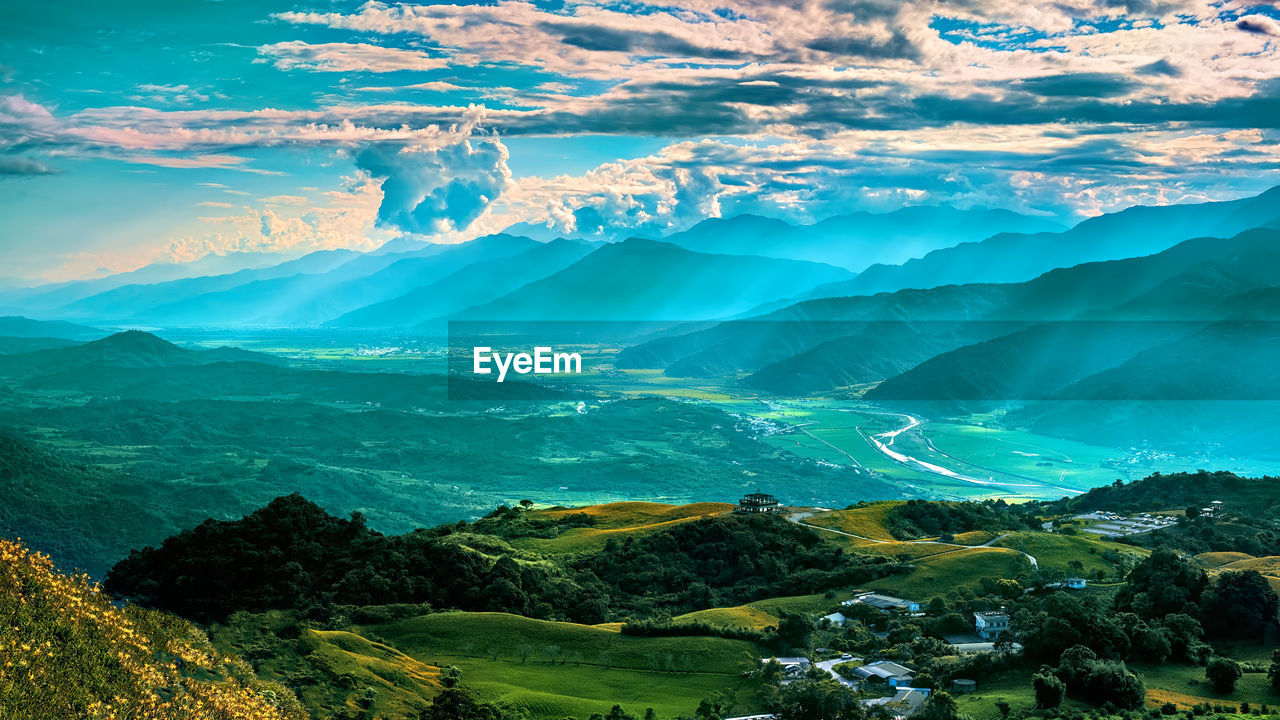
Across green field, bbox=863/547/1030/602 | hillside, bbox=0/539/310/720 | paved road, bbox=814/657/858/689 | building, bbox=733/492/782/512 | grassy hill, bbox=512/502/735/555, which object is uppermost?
hillside, bbox=0/539/310/720

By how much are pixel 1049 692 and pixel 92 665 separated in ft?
127

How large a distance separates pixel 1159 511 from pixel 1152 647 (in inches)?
2835

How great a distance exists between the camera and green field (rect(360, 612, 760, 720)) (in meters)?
46.6

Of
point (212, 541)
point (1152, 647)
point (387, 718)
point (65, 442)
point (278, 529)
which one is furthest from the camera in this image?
point (65, 442)

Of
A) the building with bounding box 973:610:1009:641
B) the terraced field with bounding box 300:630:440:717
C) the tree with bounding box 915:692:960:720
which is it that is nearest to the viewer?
the tree with bounding box 915:692:960:720

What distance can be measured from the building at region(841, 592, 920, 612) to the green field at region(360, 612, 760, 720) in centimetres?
1356

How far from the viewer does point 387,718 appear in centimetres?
3934

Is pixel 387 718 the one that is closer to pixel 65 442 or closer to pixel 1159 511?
pixel 1159 511

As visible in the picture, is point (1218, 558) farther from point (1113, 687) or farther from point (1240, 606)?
point (1113, 687)

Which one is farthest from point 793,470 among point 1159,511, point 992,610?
point 992,610

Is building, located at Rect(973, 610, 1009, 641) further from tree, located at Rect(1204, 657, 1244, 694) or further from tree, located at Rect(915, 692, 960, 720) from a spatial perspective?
tree, located at Rect(915, 692, 960, 720)

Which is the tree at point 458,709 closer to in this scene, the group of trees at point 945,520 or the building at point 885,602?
the building at point 885,602

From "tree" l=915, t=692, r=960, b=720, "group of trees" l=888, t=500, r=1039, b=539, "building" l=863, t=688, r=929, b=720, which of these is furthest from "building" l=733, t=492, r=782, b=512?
"tree" l=915, t=692, r=960, b=720

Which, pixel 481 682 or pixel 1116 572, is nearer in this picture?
pixel 481 682
